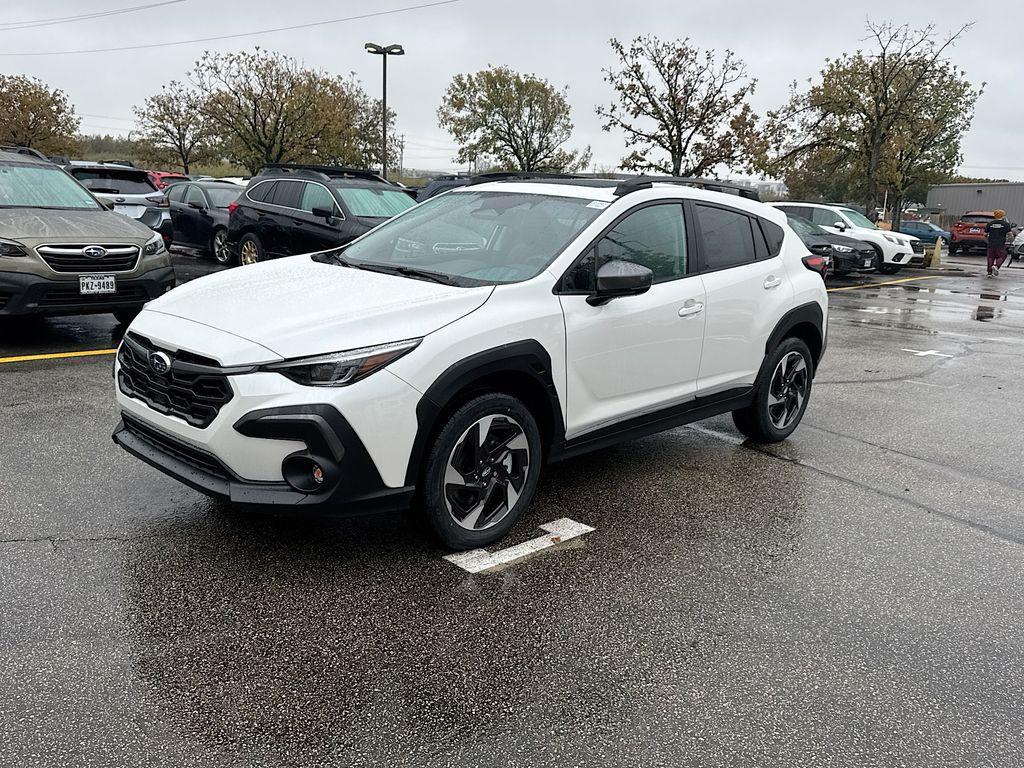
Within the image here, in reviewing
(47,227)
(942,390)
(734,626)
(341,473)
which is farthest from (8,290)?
(942,390)

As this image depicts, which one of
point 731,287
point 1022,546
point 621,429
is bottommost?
point 1022,546

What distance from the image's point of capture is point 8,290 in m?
6.75

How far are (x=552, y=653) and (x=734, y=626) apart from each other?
78 cm

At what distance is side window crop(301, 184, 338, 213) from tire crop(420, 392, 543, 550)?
844 centimetres

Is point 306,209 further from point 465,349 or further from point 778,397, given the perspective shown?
point 465,349

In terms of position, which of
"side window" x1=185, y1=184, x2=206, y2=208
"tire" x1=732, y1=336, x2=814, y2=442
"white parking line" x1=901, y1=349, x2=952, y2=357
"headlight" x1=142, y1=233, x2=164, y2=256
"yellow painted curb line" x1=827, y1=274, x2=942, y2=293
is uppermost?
"side window" x1=185, y1=184, x2=206, y2=208

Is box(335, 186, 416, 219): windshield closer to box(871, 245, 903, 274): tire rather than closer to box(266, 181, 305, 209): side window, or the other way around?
box(266, 181, 305, 209): side window

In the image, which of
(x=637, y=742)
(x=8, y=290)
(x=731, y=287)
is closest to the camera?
(x=637, y=742)

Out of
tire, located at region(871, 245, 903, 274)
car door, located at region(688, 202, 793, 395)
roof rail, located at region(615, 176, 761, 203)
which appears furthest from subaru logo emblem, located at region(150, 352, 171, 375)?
tire, located at region(871, 245, 903, 274)

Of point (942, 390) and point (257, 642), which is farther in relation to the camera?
point (942, 390)

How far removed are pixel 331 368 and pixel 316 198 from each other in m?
9.16

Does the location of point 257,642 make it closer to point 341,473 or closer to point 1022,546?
point 341,473

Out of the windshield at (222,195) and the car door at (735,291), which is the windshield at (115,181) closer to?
the windshield at (222,195)

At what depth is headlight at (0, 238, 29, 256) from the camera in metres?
6.81
